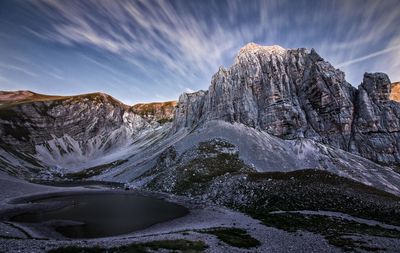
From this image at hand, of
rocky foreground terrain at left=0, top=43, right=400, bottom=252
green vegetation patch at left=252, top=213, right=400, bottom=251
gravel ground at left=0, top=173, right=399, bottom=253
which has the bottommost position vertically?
gravel ground at left=0, top=173, right=399, bottom=253

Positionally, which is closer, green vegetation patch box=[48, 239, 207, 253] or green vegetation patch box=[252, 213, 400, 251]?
green vegetation patch box=[48, 239, 207, 253]

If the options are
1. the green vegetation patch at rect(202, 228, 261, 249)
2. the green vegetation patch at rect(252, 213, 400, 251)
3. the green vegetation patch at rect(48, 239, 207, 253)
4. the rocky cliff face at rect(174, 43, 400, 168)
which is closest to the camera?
the green vegetation patch at rect(48, 239, 207, 253)

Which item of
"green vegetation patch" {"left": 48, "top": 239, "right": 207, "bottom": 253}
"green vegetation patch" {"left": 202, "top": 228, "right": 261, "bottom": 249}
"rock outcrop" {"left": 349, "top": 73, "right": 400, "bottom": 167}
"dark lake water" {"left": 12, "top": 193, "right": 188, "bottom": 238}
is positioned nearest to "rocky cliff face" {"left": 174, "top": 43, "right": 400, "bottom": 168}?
"rock outcrop" {"left": 349, "top": 73, "right": 400, "bottom": 167}

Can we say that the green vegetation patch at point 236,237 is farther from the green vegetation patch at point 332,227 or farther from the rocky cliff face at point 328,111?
the rocky cliff face at point 328,111

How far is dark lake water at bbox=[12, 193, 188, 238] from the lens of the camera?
50.1 meters

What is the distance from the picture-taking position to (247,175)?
86.2m

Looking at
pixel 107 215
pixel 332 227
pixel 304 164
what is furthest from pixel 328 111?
pixel 107 215

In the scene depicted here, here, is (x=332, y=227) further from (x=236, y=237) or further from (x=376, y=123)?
(x=376, y=123)

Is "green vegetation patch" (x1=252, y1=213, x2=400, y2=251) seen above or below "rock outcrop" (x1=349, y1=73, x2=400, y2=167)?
below

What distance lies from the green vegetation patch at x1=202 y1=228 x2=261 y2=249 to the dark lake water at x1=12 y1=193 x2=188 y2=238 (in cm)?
1635

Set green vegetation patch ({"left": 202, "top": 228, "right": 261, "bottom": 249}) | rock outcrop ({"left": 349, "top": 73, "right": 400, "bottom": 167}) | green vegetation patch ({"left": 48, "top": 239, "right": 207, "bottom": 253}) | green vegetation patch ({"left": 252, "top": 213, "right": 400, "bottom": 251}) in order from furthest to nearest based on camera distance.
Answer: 1. rock outcrop ({"left": 349, "top": 73, "right": 400, "bottom": 167})
2. green vegetation patch ({"left": 252, "top": 213, "right": 400, "bottom": 251})
3. green vegetation patch ({"left": 202, "top": 228, "right": 261, "bottom": 249})
4. green vegetation patch ({"left": 48, "top": 239, "right": 207, "bottom": 253})

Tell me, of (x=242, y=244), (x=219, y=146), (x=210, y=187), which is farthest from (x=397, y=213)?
(x=219, y=146)

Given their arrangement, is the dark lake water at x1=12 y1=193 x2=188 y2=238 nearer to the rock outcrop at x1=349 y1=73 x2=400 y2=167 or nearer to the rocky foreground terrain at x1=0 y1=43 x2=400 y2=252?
the rocky foreground terrain at x1=0 y1=43 x2=400 y2=252

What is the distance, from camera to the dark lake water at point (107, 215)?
50.1 m
